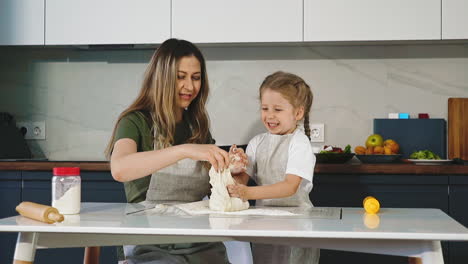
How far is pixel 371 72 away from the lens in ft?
11.8

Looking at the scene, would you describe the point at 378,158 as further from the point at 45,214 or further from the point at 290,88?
the point at 45,214

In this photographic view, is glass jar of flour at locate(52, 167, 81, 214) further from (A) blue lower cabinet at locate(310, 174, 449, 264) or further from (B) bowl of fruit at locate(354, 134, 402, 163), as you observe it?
(B) bowl of fruit at locate(354, 134, 402, 163)

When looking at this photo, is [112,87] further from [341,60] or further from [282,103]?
[282,103]

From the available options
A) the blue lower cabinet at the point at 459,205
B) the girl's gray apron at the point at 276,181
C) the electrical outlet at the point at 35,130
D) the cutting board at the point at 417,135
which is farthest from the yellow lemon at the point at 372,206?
the electrical outlet at the point at 35,130

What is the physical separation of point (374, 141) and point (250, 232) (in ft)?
6.74

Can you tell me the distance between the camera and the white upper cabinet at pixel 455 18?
324cm

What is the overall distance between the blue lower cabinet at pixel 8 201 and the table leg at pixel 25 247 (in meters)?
1.75

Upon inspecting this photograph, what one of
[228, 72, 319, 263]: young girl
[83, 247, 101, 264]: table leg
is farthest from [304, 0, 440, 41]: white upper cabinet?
[83, 247, 101, 264]: table leg

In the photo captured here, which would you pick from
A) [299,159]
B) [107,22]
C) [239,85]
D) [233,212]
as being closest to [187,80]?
[299,159]

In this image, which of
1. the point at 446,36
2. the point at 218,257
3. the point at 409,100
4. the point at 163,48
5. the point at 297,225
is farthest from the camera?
the point at 409,100

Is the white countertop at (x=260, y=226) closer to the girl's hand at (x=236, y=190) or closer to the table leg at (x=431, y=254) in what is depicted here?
the table leg at (x=431, y=254)

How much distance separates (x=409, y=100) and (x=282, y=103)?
1.51 metres

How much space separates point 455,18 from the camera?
324cm

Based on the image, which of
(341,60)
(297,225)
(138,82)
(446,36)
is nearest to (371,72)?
(341,60)
